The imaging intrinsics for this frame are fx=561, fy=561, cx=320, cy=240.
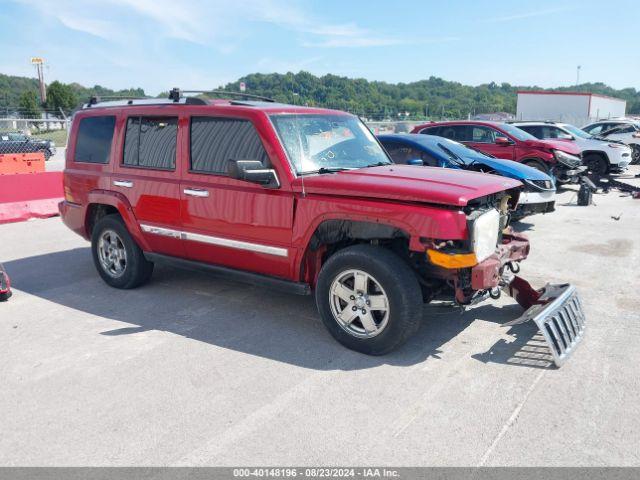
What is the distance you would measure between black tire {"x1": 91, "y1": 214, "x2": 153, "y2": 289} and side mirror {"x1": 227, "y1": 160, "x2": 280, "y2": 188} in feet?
6.34

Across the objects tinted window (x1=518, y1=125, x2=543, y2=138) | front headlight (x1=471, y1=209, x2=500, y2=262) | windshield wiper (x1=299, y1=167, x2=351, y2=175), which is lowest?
front headlight (x1=471, y1=209, x2=500, y2=262)

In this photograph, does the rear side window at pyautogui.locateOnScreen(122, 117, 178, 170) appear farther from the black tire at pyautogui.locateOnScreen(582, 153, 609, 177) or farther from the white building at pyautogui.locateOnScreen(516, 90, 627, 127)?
the white building at pyautogui.locateOnScreen(516, 90, 627, 127)

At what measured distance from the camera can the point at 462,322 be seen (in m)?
5.06

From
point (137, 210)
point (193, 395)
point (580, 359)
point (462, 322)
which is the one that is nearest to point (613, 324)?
point (580, 359)

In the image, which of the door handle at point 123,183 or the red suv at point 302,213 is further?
the door handle at point 123,183

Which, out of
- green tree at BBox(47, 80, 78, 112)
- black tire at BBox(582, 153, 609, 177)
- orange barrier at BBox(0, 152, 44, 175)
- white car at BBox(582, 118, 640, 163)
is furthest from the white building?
green tree at BBox(47, 80, 78, 112)

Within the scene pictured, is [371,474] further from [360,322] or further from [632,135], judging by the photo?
[632,135]

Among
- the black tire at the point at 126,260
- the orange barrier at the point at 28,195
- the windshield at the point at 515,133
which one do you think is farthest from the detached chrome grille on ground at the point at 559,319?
the orange barrier at the point at 28,195

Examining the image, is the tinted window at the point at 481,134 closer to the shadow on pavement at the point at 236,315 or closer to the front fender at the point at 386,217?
the shadow on pavement at the point at 236,315

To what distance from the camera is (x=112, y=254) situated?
245 inches

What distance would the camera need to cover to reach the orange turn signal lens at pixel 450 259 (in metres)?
3.93

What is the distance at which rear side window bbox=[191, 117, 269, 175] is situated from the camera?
16.0ft

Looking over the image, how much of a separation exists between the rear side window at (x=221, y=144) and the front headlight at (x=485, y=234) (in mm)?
1830

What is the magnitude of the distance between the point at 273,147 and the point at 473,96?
304 feet
